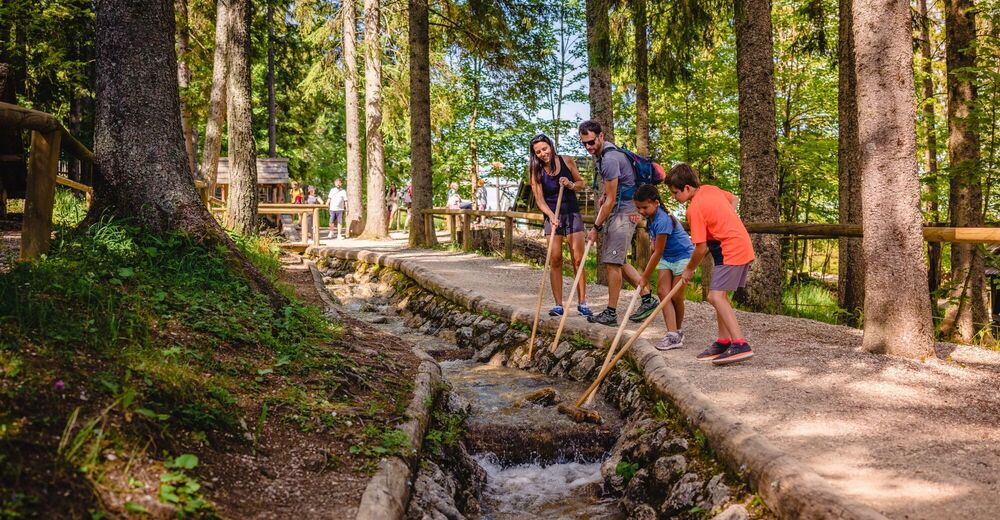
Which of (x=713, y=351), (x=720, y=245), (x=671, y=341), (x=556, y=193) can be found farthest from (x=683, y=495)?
(x=556, y=193)

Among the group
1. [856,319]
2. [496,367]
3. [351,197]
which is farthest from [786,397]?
[351,197]

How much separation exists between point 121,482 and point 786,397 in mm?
3652

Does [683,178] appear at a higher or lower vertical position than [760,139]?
lower

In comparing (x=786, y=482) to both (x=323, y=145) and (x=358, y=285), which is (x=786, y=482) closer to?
(x=358, y=285)

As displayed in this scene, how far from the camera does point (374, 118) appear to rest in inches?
744

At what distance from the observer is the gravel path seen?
301 cm

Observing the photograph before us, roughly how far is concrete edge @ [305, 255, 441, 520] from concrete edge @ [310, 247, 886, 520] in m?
1.61

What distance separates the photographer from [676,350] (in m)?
5.91

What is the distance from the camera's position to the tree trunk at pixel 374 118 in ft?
60.5

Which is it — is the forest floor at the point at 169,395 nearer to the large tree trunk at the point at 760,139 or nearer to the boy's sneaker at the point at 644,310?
the boy's sneaker at the point at 644,310

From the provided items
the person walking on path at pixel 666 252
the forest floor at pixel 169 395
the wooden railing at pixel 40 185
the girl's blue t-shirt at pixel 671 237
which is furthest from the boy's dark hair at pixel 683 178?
the wooden railing at pixel 40 185

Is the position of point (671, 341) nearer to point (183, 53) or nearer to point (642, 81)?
point (642, 81)

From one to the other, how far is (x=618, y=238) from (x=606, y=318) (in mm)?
822

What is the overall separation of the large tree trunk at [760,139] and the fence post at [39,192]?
7.41 metres
